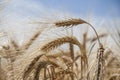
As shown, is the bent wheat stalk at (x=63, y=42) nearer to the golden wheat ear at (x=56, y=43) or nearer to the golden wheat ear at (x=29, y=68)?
the golden wheat ear at (x=56, y=43)

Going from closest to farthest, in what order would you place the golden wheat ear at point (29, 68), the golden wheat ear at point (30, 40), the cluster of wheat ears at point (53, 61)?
the golden wheat ear at point (29, 68)
the cluster of wheat ears at point (53, 61)
the golden wheat ear at point (30, 40)

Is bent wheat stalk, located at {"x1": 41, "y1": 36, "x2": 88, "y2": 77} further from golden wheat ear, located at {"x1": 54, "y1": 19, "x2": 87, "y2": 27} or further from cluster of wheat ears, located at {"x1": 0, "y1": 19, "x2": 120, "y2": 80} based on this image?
golden wheat ear, located at {"x1": 54, "y1": 19, "x2": 87, "y2": 27}

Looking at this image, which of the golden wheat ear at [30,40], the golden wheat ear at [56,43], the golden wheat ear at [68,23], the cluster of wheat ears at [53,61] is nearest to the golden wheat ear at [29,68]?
the cluster of wheat ears at [53,61]

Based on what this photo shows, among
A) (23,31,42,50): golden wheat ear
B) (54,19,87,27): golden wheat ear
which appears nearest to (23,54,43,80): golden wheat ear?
(54,19,87,27): golden wheat ear

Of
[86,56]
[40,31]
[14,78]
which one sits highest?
[40,31]

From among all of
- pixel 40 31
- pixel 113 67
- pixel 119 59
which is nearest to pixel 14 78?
pixel 40 31

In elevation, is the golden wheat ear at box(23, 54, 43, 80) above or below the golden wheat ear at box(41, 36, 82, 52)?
below

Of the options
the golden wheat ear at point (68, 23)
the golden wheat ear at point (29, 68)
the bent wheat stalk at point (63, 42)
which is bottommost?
the golden wheat ear at point (29, 68)

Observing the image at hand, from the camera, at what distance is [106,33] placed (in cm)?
527

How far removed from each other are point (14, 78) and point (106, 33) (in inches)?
85.8

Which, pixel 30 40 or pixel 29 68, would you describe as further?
pixel 30 40

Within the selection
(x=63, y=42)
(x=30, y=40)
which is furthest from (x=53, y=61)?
(x=63, y=42)

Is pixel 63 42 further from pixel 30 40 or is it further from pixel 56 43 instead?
pixel 30 40

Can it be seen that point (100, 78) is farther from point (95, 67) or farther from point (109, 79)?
point (109, 79)
